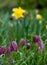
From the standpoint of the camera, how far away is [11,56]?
2.02 m

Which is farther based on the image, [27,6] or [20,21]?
[27,6]

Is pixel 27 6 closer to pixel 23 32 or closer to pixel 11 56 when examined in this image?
pixel 23 32

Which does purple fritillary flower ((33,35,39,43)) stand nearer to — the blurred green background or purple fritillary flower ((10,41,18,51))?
purple fritillary flower ((10,41,18,51))

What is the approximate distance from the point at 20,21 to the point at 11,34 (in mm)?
508

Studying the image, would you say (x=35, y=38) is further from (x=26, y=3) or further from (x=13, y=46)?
(x=26, y=3)

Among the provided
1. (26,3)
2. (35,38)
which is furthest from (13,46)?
(26,3)

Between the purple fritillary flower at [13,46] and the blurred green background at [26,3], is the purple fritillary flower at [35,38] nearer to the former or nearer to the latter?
the purple fritillary flower at [13,46]

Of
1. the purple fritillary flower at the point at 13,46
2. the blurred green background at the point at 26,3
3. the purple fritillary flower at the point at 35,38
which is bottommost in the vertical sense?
the purple fritillary flower at the point at 13,46

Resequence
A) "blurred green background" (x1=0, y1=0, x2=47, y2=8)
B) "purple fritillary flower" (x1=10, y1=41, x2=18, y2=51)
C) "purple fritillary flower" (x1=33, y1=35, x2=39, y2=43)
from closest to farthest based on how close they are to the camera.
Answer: "purple fritillary flower" (x1=10, y1=41, x2=18, y2=51)
"purple fritillary flower" (x1=33, y1=35, x2=39, y2=43)
"blurred green background" (x1=0, y1=0, x2=47, y2=8)

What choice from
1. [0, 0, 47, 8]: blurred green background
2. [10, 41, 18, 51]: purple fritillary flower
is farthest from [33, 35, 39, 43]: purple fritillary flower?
[0, 0, 47, 8]: blurred green background

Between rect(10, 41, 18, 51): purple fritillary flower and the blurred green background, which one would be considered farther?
the blurred green background

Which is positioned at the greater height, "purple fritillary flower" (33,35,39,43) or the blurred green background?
the blurred green background

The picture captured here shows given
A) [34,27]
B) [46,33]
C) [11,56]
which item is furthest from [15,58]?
[34,27]

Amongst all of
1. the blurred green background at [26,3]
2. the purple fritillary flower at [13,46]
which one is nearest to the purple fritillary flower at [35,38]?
the purple fritillary flower at [13,46]
